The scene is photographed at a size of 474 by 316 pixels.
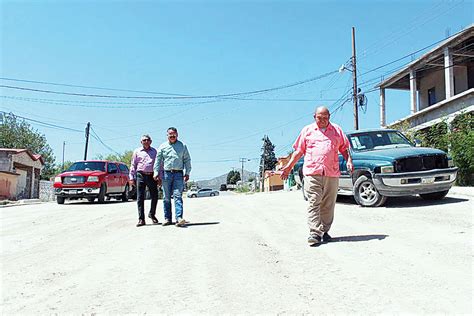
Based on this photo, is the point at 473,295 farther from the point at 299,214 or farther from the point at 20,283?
Answer: the point at 299,214

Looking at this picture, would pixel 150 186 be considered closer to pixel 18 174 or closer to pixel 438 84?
pixel 438 84

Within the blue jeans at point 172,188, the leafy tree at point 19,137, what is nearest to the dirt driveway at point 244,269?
the blue jeans at point 172,188

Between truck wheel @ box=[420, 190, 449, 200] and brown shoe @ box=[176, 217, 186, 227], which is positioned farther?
truck wheel @ box=[420, 190, 449, 200]

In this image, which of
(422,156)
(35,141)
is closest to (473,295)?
(422,156)

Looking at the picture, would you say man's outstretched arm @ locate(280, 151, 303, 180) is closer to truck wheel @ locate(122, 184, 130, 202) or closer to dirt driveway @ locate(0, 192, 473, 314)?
dirt driveway @ locate(0, 192, 473, 314)

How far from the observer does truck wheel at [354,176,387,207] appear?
9.01 metres

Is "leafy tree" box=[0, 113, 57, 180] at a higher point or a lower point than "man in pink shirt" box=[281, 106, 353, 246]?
higher

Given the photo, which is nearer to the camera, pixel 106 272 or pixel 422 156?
pixel 106 272

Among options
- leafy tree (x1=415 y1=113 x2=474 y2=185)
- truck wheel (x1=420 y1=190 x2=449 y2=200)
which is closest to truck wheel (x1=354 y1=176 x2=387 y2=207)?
truck wheel (x1=420 y1=190 x2=449 y2=200)

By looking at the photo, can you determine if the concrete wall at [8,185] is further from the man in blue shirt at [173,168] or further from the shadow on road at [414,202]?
the shadow on road at [414,202]

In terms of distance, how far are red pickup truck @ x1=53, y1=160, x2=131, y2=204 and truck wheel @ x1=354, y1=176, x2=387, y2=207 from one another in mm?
9477

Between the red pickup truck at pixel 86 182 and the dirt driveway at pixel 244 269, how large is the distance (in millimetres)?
7695

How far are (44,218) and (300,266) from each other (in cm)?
723

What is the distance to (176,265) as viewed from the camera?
4574 mm
